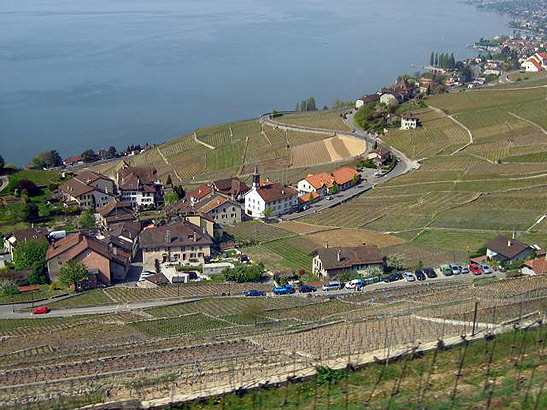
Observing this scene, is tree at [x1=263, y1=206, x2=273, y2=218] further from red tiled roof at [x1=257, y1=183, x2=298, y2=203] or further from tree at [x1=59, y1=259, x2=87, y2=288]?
tree at [x1=59, y1=259, x2=87, y2=288]

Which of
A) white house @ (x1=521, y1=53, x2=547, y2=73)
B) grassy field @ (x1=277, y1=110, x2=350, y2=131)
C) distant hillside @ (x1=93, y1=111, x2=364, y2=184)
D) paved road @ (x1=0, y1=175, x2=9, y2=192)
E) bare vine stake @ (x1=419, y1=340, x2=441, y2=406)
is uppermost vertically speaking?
bare vine stake @ (x1=419, y1=340, x2=441, y2=406)

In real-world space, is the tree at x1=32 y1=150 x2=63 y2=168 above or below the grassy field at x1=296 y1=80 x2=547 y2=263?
below

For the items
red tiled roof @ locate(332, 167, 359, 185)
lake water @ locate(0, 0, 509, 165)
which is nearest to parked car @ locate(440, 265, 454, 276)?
red tiled roof @ locate(332, 167, 359, 185)

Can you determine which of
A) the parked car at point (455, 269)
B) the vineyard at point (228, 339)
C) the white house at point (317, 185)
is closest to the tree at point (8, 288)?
the vineyard at point (228, 339)

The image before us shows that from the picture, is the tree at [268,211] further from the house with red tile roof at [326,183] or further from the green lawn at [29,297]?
the green lawn at [29,297]

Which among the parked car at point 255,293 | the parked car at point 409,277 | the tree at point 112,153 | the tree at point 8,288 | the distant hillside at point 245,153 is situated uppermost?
the parked car at point 409,277

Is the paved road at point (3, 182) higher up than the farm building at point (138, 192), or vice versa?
the paved road at point (3, 182)
